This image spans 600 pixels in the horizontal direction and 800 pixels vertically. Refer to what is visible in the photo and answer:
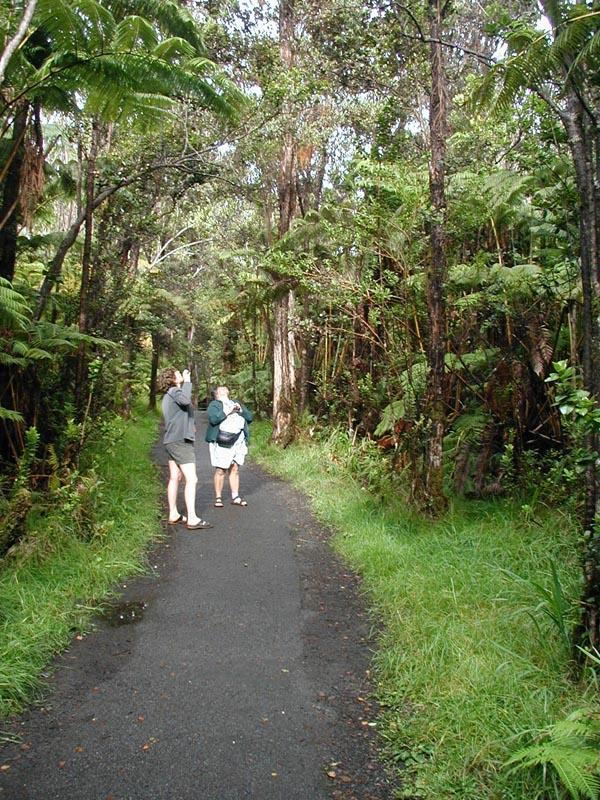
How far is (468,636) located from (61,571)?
347 cm

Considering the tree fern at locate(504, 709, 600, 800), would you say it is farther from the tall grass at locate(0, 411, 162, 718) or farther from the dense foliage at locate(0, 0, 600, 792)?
the tall grass at locate(0, 411, 162, 718)

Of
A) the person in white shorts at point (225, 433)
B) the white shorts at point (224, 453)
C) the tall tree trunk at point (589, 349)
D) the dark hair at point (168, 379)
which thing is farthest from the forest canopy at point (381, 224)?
the white shorts at point (224, 453)

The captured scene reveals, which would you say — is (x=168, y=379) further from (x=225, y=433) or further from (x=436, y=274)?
(x=436, y=274)

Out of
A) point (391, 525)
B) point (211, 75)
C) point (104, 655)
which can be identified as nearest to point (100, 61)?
point (211, 75)

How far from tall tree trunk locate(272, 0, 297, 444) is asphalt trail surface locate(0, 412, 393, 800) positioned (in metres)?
7.65

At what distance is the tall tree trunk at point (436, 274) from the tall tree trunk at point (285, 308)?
6.15m

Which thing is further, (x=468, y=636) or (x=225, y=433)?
(x=225, y=433)

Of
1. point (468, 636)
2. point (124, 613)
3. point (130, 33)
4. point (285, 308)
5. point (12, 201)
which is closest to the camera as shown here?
point (468, 636)

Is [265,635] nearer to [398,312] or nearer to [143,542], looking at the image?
[143,542]

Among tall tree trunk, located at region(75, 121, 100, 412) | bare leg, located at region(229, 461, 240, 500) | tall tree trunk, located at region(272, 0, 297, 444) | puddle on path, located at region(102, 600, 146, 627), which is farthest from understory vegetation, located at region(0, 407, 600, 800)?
tall tree trunk, located at region(272, 0, 297, 444)

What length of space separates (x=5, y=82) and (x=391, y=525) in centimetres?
620

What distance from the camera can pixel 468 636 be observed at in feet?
13.8

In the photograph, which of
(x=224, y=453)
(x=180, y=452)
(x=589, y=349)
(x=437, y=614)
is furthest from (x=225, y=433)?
(x=589, y=349)

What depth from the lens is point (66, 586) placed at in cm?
528
